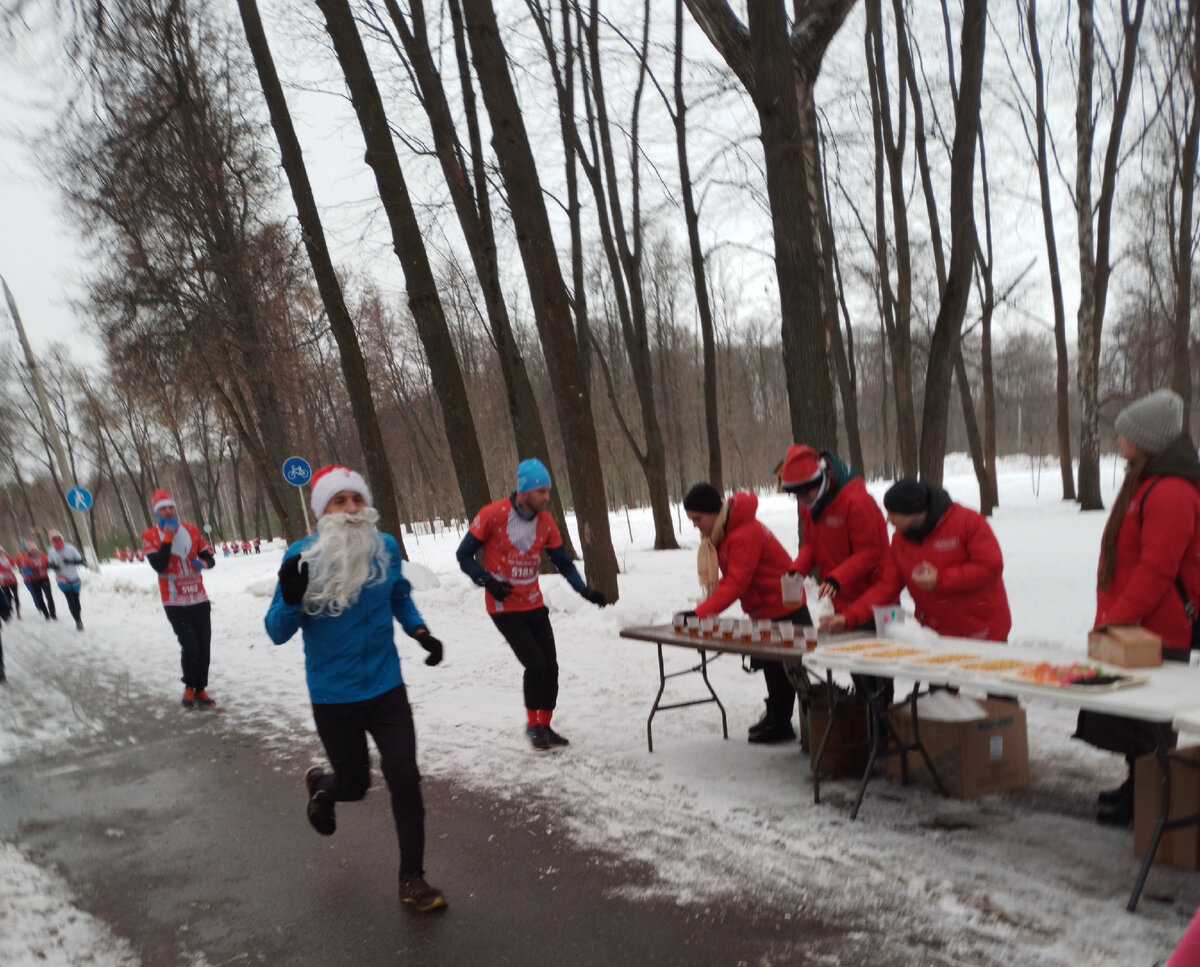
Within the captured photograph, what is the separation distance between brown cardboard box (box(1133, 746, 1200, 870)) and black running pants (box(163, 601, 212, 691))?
788cm

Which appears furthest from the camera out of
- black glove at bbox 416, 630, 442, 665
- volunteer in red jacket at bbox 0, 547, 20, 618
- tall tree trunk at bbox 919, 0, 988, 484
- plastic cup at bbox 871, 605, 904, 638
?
volunteer in red jacket at bbox 0, 547, 20, 618

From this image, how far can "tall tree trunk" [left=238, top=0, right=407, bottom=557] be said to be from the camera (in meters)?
13.0

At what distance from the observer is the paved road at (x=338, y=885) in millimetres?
3373

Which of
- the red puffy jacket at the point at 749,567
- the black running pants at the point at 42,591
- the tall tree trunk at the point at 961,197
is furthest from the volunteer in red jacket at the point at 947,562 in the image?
the black running pants at the point at 42,591

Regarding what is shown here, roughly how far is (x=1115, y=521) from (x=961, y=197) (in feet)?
24.2

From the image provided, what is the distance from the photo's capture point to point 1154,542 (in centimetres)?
366

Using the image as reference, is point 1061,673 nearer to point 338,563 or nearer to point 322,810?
point 338,563

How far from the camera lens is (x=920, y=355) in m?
39.7

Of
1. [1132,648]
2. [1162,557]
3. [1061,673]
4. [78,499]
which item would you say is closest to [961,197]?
[1162,557]

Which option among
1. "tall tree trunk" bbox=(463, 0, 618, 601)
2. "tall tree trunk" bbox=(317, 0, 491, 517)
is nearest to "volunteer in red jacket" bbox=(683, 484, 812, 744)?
"tall tree trunk" bbox=(463, 0, 618, 601)

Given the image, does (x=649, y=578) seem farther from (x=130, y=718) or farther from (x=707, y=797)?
(x=707, y=797)

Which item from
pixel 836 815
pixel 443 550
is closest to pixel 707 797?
pixel 836 815

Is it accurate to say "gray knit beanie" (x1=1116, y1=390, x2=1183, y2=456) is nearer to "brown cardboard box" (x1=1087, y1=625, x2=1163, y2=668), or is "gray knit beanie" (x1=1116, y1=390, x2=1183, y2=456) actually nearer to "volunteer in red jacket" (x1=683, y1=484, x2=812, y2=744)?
"brown cardboard box" (x1=1087, y1=625, x2=1163, y2=668)

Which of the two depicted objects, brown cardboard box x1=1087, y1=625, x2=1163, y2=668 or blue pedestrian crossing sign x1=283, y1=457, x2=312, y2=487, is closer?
brown cardboard box x1=1087, y1=625, x2=1163, y2=668
